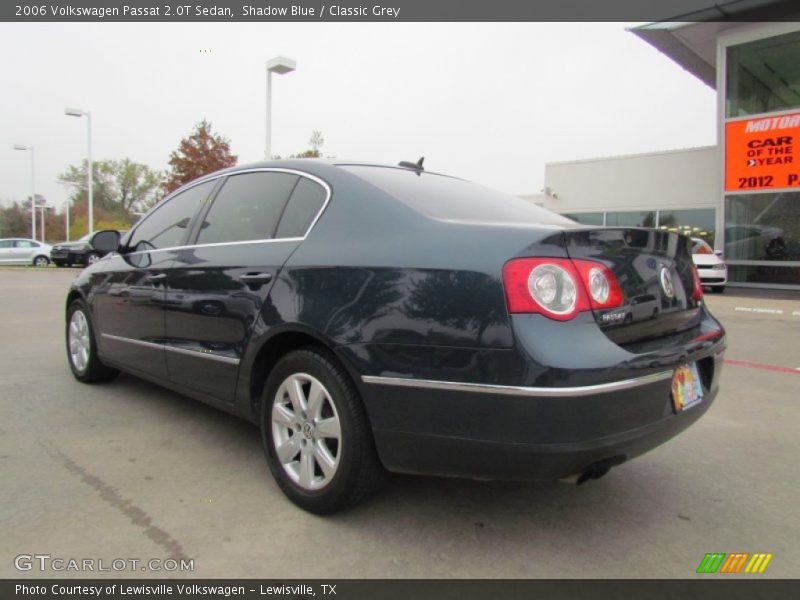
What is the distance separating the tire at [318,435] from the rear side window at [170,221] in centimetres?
145

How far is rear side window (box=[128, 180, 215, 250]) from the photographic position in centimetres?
368

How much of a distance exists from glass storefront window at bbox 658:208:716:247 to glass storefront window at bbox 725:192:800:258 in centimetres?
263

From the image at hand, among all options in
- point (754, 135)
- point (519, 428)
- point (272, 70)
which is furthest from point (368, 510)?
point (754, 135)

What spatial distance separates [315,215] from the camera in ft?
9.14

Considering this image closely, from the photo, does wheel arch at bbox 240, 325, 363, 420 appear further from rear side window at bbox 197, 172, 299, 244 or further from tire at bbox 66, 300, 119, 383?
tire at bbox 66, 300, 119, 383

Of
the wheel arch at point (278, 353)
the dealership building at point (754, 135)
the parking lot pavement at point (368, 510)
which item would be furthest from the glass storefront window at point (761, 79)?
the wheel arch at point (278, 353)

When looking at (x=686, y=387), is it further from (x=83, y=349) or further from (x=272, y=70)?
(x=272, y=70)

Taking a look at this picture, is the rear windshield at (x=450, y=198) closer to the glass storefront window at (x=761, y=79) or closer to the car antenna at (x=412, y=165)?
the car antenna at (x=412, y=165)

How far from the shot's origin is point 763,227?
15.5 m

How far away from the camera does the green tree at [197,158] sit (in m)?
29.4

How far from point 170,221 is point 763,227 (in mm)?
15922

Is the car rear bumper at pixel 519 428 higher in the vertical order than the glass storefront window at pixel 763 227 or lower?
lower

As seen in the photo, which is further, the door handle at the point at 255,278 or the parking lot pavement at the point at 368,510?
the door handle at the point at 255,278

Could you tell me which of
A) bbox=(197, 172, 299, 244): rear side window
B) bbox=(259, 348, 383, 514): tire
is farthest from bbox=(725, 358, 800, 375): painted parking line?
bbox=(197, 172, 299, 244): rear side window
